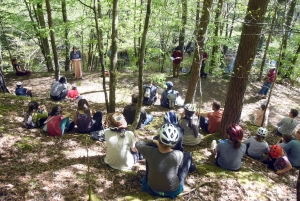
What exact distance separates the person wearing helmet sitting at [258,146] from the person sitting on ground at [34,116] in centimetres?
553

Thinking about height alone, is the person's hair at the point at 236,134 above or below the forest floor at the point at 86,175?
above

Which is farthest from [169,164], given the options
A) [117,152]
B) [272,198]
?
[272,198]

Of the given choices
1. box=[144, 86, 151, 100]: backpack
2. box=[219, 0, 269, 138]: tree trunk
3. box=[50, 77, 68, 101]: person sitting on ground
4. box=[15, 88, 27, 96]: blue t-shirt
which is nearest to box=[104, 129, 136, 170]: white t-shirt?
box=[219, 0, 269, 138]: tree trunk

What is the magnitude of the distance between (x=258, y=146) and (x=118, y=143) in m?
3.54

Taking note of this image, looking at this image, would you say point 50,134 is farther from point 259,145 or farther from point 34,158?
point 259,145

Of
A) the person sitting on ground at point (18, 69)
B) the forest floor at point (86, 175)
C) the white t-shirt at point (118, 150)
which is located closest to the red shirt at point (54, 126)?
the forest floor at point (86, 175)

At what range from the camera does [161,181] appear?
3.57 metres

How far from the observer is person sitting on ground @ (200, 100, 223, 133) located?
6609 millimetres

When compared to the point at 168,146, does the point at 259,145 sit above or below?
below

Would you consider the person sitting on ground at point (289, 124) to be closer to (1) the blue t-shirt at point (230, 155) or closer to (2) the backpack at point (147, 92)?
(1) the blue t-shirt at point (230, 155)

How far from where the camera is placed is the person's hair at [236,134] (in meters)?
4.45

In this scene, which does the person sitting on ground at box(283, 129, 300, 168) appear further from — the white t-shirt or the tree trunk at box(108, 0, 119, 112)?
the tree trunk at box(108, 0, 119, 112)

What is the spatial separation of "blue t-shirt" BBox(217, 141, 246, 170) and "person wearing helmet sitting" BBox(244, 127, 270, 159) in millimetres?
1043

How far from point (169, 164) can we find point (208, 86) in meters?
10.9
